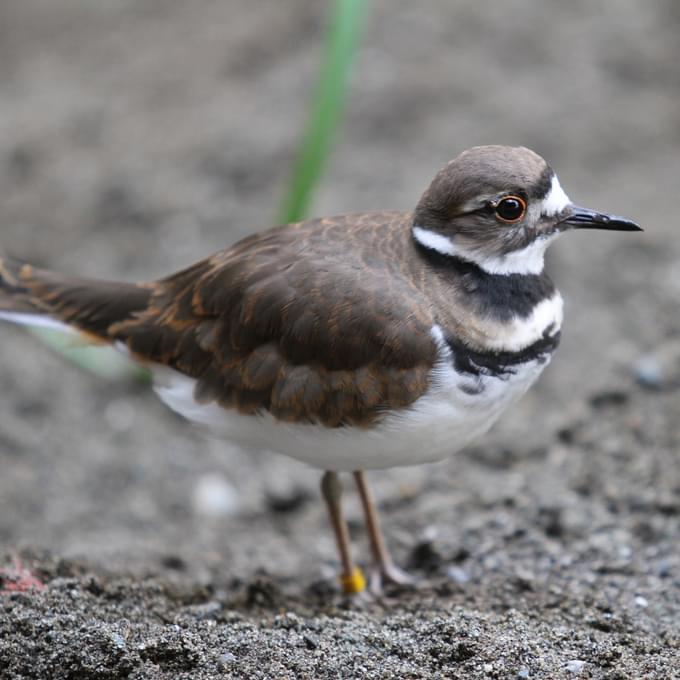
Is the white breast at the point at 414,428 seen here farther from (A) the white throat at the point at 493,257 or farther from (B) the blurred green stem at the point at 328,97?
(B) the blurred green stem at the point at 328,97

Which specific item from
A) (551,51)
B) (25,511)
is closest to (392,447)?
(25,511)

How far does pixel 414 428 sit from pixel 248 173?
173 inches

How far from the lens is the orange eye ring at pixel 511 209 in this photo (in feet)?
12.2

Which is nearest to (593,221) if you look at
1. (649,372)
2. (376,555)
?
(376,555)

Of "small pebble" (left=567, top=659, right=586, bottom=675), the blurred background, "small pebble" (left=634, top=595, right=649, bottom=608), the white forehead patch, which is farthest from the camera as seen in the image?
the blurred background

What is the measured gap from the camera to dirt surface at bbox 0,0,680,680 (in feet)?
12.0

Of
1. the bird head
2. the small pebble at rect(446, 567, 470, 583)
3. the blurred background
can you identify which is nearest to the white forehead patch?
the bird head

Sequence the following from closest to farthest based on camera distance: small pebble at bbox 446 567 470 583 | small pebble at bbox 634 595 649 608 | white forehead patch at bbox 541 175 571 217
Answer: white forehead patch at bbox 541 175 571 217 → small pebble at bbox 634 595 649 608 → small pebble at bbox 446 567 470 583

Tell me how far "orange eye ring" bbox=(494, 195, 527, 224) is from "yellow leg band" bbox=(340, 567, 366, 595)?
5.58 ft

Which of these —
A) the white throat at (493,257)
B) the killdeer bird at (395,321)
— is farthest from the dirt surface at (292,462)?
the white throat at (493,257)

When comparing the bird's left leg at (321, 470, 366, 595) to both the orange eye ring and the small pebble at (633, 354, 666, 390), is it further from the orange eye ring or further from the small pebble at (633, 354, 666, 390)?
the small pebble at (633, 354, 666, 390)

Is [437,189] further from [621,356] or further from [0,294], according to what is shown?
[621,356]

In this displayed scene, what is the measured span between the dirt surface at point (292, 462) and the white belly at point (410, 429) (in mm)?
591

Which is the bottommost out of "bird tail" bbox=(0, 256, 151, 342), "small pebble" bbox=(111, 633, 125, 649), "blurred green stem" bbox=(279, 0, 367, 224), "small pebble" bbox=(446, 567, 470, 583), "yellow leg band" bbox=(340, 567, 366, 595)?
"small pebble" bbox=(111, 633, 125, 649)
